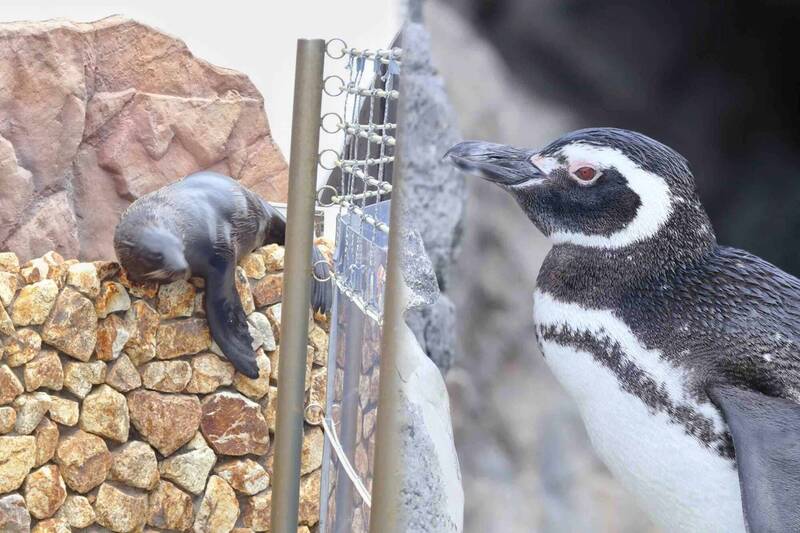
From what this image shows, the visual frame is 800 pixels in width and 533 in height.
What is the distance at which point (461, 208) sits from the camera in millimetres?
465

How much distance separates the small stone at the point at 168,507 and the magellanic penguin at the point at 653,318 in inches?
89.4

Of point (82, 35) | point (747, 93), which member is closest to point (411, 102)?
point (747, 93)

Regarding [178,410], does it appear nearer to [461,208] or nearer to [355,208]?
[355,208]

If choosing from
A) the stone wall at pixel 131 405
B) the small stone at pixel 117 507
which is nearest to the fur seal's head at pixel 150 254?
the stone wall at pixel 131 405

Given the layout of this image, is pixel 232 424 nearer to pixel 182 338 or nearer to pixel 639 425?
pixel 182 338

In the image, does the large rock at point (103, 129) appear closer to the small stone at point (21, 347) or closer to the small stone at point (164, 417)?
the small stone at point (21, 347)

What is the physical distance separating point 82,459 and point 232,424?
0.40 meters

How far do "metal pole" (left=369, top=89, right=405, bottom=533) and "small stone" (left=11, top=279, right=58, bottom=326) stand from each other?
77.9 inches

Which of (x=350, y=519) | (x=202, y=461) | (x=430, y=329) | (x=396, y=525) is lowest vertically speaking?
(x=202, y=461)

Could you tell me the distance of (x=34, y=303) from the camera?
2275 millimetres

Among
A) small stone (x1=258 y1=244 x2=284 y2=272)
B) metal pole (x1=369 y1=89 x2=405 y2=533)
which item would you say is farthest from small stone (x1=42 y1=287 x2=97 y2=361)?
metal pole (x1=369 y1=89 x2=405 y2=533)

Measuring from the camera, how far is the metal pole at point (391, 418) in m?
0.48

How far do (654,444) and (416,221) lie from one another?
0.51ft

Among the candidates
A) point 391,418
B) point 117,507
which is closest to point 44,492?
point 117,507
